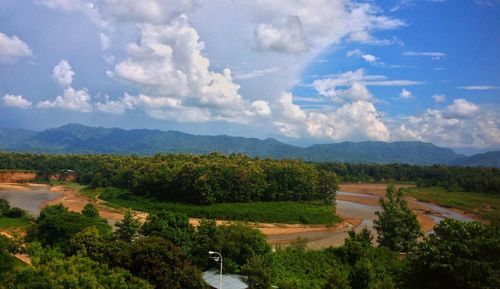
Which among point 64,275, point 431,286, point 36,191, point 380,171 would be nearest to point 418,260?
point 431,286

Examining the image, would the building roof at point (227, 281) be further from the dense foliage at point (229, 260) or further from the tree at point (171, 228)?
the tree at point (171, 228)

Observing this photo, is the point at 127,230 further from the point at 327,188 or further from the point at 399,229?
the point at 327,188

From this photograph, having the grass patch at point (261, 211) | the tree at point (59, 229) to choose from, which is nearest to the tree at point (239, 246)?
the tree at point (59, 229)

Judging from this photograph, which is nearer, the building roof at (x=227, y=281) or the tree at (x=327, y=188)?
the building roof at (x=227, y=281)

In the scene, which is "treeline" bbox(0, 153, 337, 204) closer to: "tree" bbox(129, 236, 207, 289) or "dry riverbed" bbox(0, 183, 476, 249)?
"dry riverbed" bbox(0, 183, 476, 249)

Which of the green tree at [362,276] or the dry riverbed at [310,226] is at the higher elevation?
the green tree at [362,276]

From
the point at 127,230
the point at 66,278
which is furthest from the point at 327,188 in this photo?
the point at 66,278
